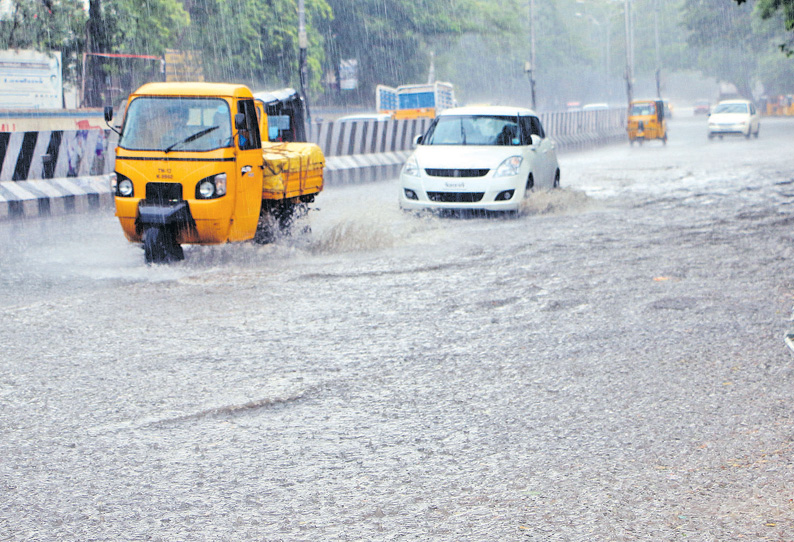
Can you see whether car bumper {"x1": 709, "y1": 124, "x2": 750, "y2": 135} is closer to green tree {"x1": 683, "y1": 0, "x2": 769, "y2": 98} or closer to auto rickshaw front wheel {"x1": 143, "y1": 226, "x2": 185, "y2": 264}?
green tree {"x1": 683, "y1": 0, "x2": 769, "y2": 98}

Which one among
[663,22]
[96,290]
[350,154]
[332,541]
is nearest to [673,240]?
[96,290]

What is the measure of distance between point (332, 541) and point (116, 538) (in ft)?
2.57

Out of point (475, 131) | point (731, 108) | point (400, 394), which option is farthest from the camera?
point (731, 108)

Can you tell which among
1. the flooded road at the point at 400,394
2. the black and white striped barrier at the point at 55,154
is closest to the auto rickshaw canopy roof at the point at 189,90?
the flooded road at the point at 400,394

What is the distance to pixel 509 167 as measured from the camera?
45.5 feet

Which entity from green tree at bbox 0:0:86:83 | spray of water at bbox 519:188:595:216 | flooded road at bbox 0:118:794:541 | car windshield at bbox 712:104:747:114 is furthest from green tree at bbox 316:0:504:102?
flooded road at bbox 0:118:794:541

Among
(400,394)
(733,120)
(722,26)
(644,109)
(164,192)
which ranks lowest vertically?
(400,394)

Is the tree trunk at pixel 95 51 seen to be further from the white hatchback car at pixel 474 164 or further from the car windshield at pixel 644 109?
the car windshield at pixel 644 109

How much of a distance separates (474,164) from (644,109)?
2759cm

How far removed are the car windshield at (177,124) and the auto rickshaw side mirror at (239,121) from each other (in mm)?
101

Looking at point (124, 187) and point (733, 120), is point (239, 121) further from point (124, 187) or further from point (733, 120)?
point (733, 120)

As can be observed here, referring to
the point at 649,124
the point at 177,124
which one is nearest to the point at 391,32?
the point at 649,124

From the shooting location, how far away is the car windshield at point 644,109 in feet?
128

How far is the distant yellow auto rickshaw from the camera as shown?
38344mm
